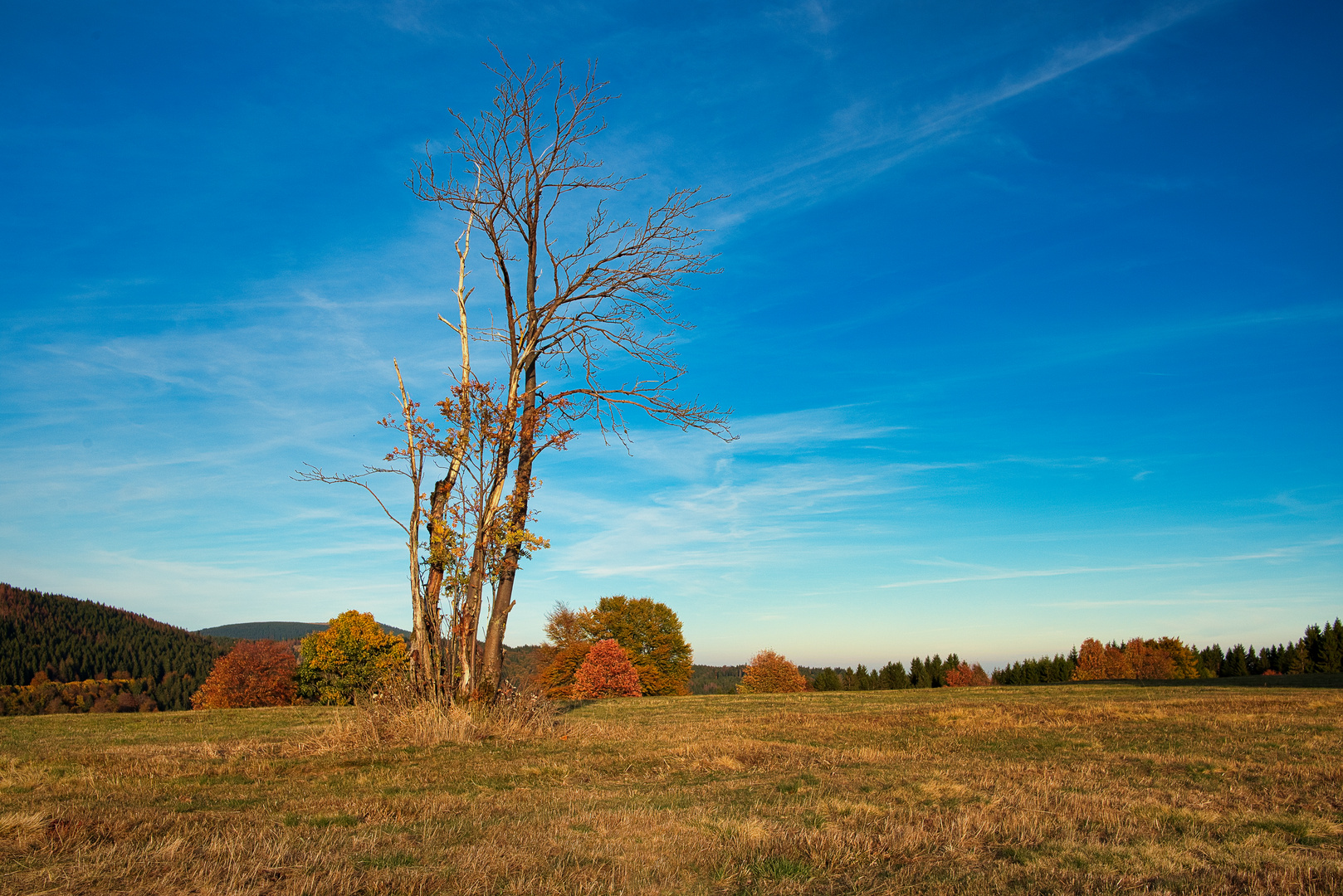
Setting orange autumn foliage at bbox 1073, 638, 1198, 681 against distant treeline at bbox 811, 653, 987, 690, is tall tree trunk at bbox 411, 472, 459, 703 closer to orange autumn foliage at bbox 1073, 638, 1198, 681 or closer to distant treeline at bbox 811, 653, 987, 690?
distant treeline at bbox 811, 653, 987, 690

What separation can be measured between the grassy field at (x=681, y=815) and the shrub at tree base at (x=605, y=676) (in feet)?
140

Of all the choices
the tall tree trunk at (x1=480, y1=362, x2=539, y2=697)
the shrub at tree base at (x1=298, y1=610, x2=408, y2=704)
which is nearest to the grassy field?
the tall tree trunk at (x1=480, y1=362, x2=539, y2=697)

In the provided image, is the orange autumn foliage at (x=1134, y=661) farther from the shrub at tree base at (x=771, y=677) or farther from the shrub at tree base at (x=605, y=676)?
the shrub at tree base at (x=605, y=676)

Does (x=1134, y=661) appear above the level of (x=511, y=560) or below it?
below

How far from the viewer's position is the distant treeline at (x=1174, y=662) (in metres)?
66.0

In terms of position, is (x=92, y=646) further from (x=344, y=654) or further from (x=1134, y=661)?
(x=1134, y=661)

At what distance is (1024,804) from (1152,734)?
8312 millimetres

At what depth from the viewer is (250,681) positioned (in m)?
58.7

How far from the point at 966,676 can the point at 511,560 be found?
7626 cm

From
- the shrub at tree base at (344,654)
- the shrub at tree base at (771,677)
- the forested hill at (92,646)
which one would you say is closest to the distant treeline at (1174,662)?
the shrub at tree base at (771,677)

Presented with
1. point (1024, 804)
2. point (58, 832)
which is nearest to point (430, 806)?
point (58, 832)

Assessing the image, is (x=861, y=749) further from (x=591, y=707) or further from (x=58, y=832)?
(x=591, y=707)

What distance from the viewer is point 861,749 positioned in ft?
36.1

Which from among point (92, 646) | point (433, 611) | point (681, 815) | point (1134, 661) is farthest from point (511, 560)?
point (92, 646)
